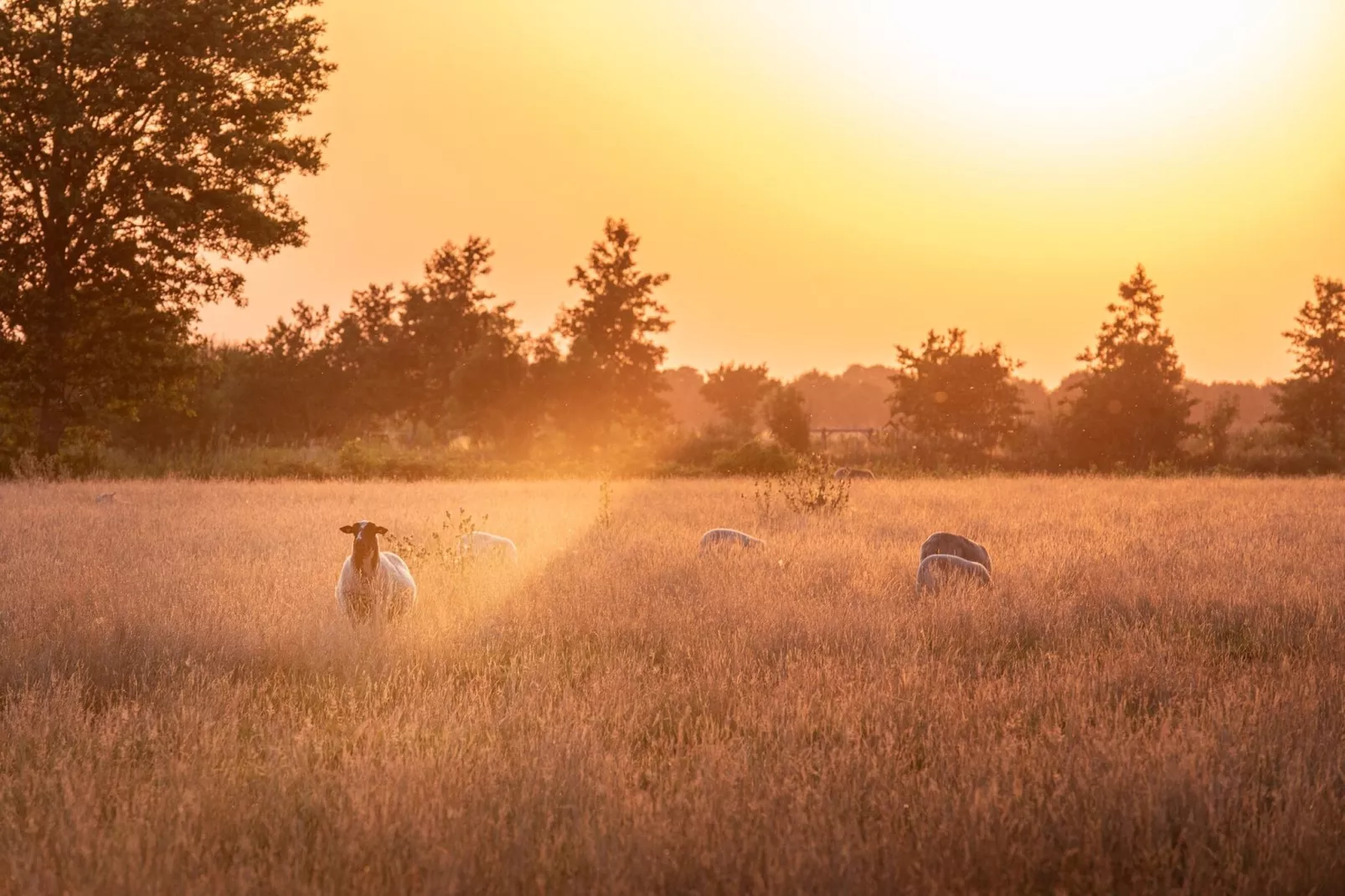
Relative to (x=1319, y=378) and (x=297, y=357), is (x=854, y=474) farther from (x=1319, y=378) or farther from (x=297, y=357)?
(x=297, y=357)

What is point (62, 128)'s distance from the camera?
77.1ft

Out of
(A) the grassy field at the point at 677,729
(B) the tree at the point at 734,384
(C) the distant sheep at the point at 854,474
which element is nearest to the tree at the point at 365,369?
(B) the tree at the point at 734,384

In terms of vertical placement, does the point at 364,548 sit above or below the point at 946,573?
above

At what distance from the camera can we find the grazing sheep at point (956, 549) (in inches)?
433

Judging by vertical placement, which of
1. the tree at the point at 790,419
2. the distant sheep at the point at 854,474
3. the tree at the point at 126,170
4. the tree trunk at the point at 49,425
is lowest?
the distant sheep at the point at 854,474

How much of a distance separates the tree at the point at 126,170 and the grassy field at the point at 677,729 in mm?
18026

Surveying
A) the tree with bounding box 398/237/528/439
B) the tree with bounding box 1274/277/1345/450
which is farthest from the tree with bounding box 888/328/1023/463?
the tree with bounding box 398/237/528/439

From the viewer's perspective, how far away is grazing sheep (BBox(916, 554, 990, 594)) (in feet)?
31.2

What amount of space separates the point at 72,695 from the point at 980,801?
517cm

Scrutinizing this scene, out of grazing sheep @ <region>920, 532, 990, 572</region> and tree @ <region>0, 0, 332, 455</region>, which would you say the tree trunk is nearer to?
tree @ <region>0, 0, 332, 455</region>

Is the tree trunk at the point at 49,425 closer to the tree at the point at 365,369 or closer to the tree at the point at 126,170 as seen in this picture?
the tree at the point at 126,170

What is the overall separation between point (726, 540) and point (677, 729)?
7365 millimetres

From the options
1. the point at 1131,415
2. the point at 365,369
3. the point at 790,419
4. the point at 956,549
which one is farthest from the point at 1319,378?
the point at 365,369

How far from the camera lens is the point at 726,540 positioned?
1273cm
